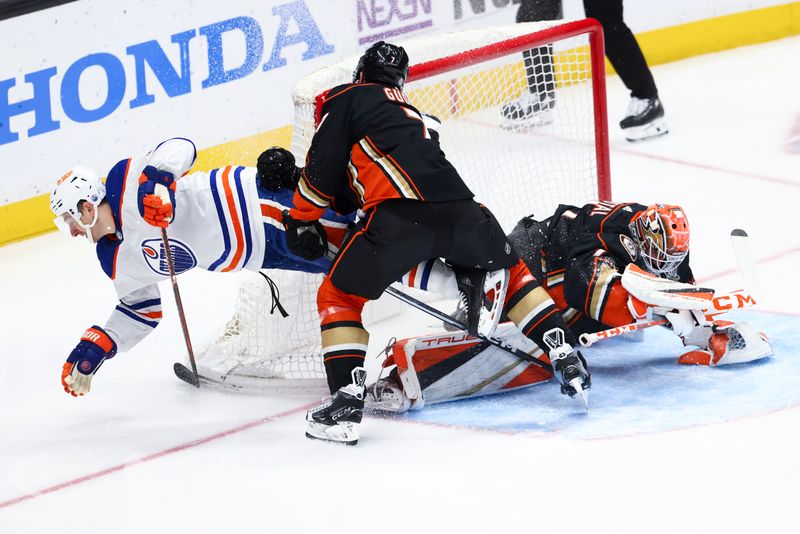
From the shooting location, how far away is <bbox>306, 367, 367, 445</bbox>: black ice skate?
3459mm

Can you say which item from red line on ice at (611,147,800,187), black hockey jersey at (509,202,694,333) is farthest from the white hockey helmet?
red line on ice at (611,147,800,187)

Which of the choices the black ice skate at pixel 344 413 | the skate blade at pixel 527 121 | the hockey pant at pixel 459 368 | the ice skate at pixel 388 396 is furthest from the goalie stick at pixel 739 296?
the skate blade at pixel 527 121

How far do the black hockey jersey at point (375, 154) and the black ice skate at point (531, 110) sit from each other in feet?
4.18

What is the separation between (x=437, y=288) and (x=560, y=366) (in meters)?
0.40

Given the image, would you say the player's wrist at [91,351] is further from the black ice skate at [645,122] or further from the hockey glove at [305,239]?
the black ice skate at [645,122]

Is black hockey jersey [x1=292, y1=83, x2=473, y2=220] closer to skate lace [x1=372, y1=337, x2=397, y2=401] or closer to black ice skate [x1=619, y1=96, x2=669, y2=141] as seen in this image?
skate lace [x1=372, y1=337, x2=397, y2=401]

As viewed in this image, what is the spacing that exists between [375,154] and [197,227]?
572 millimetres

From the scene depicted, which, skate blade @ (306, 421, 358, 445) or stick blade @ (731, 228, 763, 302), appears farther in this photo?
stick blade @ (731, 228, 763, 302)

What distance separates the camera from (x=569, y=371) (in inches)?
138

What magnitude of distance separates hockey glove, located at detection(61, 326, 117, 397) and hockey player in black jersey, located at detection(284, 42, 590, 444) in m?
0.63

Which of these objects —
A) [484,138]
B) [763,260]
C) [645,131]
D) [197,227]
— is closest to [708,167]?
[645,131]

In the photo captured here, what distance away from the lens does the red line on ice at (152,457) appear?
343 cm

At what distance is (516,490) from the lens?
3166mm

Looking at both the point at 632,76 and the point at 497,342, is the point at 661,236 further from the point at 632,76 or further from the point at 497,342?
the point at 632,76
